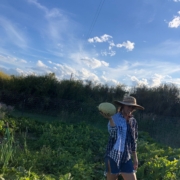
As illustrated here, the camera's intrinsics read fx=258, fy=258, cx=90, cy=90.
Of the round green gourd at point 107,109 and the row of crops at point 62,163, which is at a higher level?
the round green gourd at point 107,109

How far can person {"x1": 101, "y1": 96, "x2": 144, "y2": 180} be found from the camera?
11.0 feet

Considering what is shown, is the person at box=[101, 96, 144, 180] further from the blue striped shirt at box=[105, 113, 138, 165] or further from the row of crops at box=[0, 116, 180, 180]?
the row of crops at box=[0, 116, 180, 180]

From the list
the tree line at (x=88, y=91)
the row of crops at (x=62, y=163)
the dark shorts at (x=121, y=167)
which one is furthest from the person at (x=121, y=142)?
the tree line at (x=88, y=91)

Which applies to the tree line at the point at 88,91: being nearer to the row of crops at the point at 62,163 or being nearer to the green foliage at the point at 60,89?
the green foliage at the point at 60,89

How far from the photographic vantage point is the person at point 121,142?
3361mm

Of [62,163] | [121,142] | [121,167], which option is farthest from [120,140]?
[62,163]

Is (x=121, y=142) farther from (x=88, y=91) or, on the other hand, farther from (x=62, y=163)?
(x=88, y=91)

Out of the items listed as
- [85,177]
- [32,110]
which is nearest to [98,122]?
[32,110]

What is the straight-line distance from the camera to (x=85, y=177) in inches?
184

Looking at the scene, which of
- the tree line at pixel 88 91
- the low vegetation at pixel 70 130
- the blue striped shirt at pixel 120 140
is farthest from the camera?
the tree line at pixel 88 91

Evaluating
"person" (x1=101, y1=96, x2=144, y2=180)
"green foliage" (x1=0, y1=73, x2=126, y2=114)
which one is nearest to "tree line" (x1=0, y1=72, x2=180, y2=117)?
"green foliage" (x1=0, y1=73, x2=126, y2=114)

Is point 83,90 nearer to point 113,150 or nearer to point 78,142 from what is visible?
point 78,142

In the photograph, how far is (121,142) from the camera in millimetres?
3385

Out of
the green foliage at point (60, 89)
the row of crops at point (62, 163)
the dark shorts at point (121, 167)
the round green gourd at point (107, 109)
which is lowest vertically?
the row of crops at point (62, 163)
